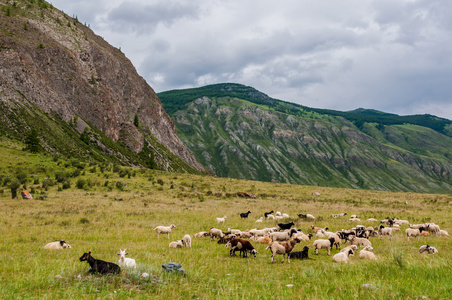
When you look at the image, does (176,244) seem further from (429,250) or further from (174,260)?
(429,250)

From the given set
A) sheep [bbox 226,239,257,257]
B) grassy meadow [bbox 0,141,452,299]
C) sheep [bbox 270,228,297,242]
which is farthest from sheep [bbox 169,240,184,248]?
sheep [bbox 270,228,297,242]

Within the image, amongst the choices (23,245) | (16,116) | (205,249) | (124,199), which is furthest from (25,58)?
(205,249)

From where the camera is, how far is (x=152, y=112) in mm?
166500

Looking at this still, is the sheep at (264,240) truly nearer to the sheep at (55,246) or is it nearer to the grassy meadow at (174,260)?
the grassy meadow at (174,260)

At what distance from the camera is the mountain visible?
267 feet

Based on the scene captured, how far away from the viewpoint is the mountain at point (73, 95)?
81444 mm

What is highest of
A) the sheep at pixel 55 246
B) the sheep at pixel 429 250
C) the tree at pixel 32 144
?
the tree at pixel 32 144

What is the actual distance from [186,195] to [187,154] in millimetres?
136226

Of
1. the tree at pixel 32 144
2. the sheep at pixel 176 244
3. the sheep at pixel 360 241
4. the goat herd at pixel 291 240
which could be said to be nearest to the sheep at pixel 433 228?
the goat herd at pixel 291 240

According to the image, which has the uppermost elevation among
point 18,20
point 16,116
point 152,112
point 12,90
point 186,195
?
point 18,20

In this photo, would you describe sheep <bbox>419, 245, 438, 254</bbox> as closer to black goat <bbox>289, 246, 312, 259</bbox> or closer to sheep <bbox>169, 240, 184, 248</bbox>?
black goat <bbox>289, 246, 312, 259</bbox>

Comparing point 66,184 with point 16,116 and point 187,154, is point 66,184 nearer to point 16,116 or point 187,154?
point 16,116

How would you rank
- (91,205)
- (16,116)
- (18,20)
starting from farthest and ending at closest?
(18,20)
(16,116)
(91,205)

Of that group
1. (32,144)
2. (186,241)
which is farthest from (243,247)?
(32,144)
